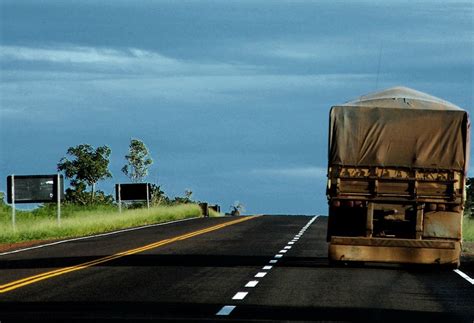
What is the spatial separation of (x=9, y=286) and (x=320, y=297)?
17.4ft

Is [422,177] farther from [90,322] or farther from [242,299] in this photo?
[90,322]

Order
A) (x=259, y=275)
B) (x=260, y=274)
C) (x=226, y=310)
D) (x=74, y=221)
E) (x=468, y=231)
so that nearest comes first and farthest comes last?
(x=226, y=310) < (x=259, y=275) < (x=260, y=274) < (x=468, y=231) < (x=74, y=221)

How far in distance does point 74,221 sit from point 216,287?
101ft

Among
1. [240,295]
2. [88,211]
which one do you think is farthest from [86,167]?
[240,295]

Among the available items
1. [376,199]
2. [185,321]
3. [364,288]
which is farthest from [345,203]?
[185,321]

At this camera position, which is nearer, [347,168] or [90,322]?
[90,322]

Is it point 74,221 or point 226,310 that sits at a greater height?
point 226,310

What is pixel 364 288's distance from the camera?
793 inches

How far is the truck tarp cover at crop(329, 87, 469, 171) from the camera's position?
82.8 ft

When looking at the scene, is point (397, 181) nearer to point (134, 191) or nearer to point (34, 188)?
point (34, 188)

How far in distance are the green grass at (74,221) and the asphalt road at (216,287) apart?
9.67m

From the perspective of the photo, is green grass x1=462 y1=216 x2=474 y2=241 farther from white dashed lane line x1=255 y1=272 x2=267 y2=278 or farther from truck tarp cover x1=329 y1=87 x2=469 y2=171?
white dashed lane line x1=255 y1=272 x2=267 y2=278

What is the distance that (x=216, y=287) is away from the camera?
19.7 metres

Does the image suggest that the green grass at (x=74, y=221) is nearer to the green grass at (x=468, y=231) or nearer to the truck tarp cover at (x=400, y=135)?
the green grass at (x=468, y=231)
